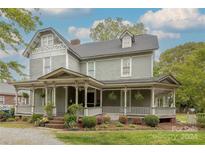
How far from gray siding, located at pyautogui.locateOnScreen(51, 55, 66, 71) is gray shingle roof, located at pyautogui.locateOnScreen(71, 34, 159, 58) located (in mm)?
1539

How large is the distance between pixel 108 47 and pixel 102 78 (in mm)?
2447

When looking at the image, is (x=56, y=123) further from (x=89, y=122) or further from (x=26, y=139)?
(x=26, y=139)

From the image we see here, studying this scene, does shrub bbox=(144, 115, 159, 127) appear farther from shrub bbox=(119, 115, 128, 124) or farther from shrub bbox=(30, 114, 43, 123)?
shrub bbox=(30, 114, 43, 123)

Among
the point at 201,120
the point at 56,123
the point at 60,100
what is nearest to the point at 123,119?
the point at 56,123

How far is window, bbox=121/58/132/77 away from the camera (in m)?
19.6

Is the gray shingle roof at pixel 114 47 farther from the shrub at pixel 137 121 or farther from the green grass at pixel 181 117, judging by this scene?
the green grass at pixel 181 117

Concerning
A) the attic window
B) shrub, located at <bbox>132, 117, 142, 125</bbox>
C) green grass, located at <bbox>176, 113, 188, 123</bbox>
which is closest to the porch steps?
shrub, located at <bbox>132, 117, 142, 125</bbox>

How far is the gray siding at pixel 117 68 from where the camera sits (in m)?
19.0

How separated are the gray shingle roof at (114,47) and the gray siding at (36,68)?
9.33 feet

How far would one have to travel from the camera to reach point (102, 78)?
20562mm

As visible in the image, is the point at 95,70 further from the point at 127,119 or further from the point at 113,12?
the point at 113,12

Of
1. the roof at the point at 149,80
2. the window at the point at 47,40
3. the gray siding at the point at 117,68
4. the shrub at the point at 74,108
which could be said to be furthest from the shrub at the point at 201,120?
the window at the point at 47,40
